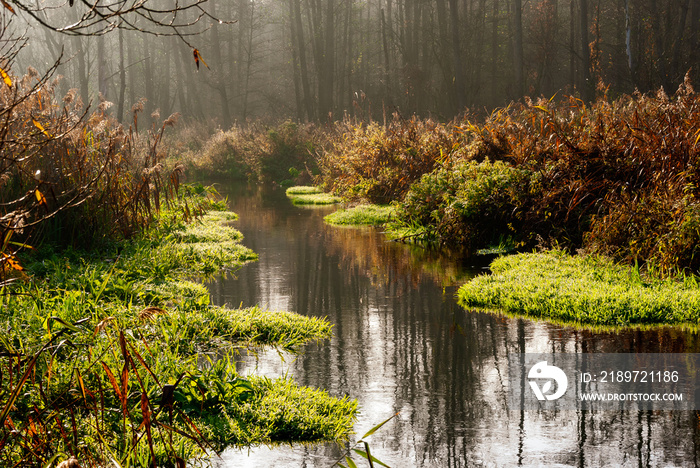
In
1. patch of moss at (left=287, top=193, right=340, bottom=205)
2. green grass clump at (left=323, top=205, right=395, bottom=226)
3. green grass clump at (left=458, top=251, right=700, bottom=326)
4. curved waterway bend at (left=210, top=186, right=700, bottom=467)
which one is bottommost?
curved waterway bend at (left=210, top=186, right=700, bottom=467)

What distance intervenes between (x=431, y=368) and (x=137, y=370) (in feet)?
6.93

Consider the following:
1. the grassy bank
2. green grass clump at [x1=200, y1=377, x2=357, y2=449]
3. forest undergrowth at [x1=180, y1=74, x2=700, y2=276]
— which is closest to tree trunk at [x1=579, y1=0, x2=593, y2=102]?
forest undergrowth at [x1=180, y1=74, x2=700, y2=276]

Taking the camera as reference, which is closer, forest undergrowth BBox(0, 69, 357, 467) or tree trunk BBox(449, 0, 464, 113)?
forest undergrowth BBox(0, 69, 357, 467)

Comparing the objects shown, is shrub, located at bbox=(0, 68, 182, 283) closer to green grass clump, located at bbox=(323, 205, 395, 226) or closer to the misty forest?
the misty forest

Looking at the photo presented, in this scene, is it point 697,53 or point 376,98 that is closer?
point 697,53

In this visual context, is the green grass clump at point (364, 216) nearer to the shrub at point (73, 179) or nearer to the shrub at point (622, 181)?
the shrub at point (622, 181)

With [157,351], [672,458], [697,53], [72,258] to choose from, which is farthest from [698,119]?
[697,53]

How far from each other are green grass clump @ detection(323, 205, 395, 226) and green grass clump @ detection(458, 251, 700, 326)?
226 inches

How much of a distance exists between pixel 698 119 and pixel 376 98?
32378 millimetres

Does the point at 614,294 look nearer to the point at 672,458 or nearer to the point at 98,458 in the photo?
the point at 672,458

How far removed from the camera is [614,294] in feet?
21.3

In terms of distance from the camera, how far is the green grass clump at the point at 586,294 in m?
6.10

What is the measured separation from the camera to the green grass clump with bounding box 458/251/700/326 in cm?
610

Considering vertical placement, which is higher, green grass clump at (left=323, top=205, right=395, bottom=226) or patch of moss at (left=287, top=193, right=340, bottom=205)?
patch of moss at (left=287, top=193, right=340, bottom=205)
